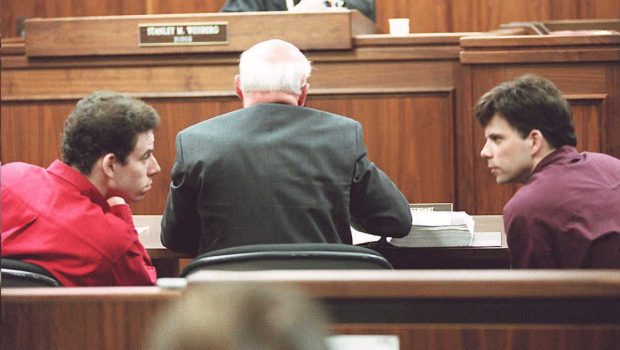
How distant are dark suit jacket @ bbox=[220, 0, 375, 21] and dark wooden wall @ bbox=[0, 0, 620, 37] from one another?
0.94m

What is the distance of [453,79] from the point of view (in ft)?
16.4

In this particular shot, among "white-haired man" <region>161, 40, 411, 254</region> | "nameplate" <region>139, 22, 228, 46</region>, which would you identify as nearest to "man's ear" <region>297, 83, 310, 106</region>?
"white-haired man" <region>161, 40, 411, 254</region>

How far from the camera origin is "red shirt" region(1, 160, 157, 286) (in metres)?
2.71

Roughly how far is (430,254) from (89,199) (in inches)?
37.7

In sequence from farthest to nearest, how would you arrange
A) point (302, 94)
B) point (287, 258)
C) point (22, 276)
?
1. point (302, 94)
2. point (22, 276)
3. point (287, 258)

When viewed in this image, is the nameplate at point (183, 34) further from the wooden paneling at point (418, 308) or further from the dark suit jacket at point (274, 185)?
the wooden paneling at point (418, 308)

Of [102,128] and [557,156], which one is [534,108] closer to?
[557,156]

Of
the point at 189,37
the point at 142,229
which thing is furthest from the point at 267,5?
the point at 142,229

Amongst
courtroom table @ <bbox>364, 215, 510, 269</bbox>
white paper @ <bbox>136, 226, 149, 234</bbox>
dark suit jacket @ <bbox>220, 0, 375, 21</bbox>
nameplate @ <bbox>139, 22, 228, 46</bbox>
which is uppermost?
dark suit jacket @ <bbox>220, 0, 375, 21</bbox>

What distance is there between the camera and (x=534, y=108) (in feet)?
10.8

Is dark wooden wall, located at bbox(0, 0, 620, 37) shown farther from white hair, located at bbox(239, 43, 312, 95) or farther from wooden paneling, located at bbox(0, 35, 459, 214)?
white hair, located at bbox(239, 43, 312, 95)

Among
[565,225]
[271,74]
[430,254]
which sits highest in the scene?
[271,74]

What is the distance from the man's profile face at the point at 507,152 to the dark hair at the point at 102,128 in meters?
1.03

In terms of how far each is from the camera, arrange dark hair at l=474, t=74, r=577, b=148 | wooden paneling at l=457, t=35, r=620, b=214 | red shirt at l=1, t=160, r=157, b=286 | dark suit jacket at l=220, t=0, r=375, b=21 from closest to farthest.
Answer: red shirt at l=1, t=160, r=157, b=286
dark hair at l=474, t=74, r=577, b=148
wooden paneling at l=457, t=35, r=620, b=214
dark suit jacket at l=220, t=0, r=375, b=21
